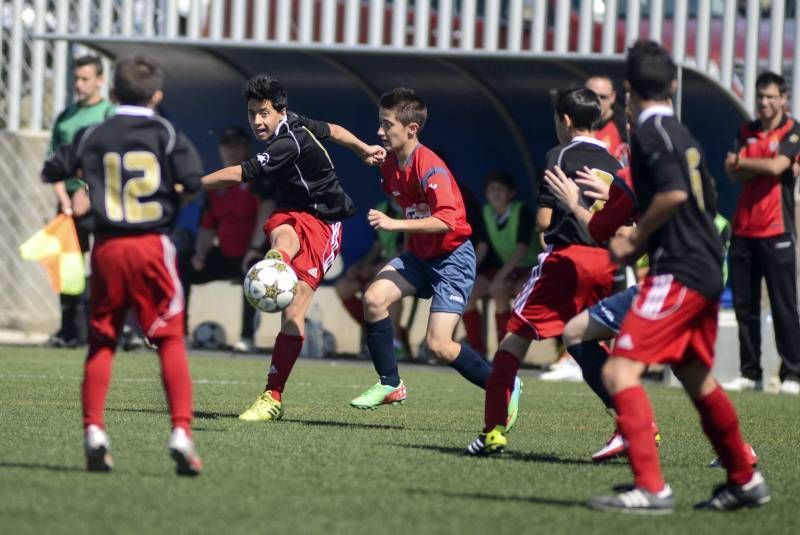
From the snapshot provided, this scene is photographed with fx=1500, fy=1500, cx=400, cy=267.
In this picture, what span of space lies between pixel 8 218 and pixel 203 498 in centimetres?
1119

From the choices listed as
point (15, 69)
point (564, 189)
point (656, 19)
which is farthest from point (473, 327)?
point (564, 189)

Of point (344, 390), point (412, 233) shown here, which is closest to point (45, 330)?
point (344, 390)

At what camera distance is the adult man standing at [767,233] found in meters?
11.3

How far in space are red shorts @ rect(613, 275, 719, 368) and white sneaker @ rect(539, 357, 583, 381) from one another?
7510mm

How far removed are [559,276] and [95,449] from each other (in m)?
2.50

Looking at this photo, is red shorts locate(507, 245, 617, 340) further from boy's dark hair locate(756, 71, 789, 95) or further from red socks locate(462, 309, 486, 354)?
red socks locate(462, 309, 486, 354)

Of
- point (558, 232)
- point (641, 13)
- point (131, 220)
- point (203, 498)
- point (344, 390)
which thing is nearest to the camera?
point (203, 498)

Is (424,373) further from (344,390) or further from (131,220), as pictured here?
(131,220)

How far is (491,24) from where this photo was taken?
585 inches

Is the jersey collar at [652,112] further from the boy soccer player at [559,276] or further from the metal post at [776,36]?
the metal post at [776,36]

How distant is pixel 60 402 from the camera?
8914 mm

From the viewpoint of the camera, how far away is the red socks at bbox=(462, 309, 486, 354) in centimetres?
1428

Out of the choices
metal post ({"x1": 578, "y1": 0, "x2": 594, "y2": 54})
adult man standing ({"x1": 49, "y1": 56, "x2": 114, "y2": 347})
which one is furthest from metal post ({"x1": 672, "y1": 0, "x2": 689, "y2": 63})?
adult man standing ({"x1": 49, "y1": 56, "x2": 114, "y2": 347})

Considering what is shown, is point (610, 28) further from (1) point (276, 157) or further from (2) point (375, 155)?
(1) point (276, 157)
